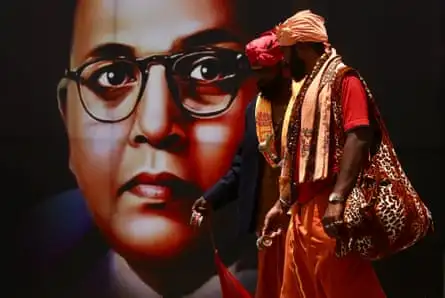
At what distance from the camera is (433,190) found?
581 cm

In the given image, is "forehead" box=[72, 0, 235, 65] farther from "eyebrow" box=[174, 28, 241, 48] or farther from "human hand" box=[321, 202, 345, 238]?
"human hand" box=[321, 202, 345, 238]

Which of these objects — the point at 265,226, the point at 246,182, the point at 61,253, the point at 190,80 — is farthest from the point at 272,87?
the point at 61,253

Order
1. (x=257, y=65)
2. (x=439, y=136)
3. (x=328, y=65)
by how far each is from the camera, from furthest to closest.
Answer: (x=439, y=136), (x=257, y=65), (x=328, y=65)

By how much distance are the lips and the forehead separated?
0.78m

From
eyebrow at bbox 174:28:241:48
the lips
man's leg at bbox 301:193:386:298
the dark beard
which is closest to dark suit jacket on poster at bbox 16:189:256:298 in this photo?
the lips

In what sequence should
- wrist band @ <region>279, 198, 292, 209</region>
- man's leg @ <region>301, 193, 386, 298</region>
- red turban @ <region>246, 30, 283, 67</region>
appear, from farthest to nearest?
red turban @ <region>246, 30, 283, 67</region> < wrist band @ <region>279, 198, 292, 209</region> < man's leg @ <region>301, 193, 386, 298</region>

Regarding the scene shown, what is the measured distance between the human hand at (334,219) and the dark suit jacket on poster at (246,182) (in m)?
1.06

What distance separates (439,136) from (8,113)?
106 inches

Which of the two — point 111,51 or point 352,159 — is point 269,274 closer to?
point 352,159

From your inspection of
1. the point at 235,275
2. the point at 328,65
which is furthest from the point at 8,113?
the point at 328,65

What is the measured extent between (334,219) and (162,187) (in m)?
2.48

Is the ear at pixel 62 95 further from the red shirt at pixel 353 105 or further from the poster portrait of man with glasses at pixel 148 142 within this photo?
the red shirt at pixel 353 105

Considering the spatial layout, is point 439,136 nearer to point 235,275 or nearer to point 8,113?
Result: point 235,275

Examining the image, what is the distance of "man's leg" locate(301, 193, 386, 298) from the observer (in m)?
3.78
